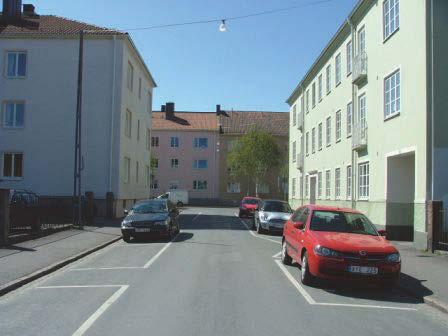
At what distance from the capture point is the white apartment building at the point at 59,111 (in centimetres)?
3216

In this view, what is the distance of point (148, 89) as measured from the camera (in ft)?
149

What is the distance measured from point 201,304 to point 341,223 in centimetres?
425

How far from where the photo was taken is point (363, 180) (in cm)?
2398

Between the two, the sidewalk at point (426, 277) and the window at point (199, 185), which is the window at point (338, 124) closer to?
the sidewalk at point (426, 277)

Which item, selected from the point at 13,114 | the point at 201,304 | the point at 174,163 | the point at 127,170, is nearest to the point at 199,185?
the point at 174,163

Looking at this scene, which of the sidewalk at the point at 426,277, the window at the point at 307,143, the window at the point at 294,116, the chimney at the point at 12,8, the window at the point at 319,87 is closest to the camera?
the sidewalk at the point at 426,277

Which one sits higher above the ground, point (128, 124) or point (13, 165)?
point (128, 124)

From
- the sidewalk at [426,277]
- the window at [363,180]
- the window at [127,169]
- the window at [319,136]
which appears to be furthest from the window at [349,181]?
the window at [127,169]

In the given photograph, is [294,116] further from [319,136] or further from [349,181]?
[349,181]

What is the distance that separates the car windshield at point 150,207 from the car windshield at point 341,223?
971cm

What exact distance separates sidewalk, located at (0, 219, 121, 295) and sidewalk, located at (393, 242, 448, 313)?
7.27m

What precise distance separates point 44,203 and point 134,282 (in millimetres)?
22825

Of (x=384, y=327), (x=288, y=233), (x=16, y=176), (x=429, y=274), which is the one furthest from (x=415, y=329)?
(x=16, y=176)

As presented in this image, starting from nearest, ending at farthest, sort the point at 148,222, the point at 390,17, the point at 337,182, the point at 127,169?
the point at 148,222
the point at 390,17
the point at 337,182
the point at 127,169
